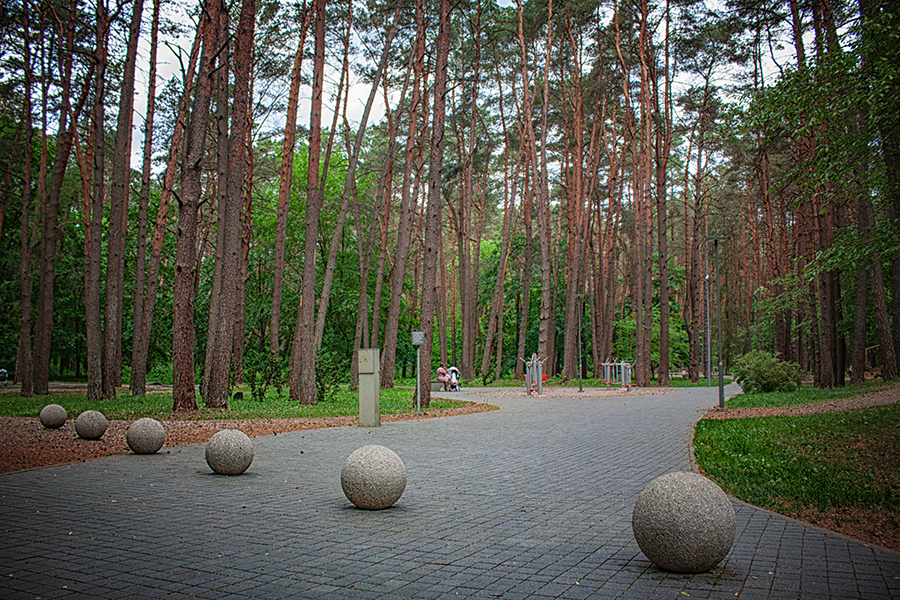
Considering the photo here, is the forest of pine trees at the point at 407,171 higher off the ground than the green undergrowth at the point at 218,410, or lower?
higher

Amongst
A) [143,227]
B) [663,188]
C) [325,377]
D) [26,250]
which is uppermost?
[663,188]

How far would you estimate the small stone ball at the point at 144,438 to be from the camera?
31.4 ft

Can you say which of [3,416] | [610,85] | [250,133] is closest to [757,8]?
[610,85]

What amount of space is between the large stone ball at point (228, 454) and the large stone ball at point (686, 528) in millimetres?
5510

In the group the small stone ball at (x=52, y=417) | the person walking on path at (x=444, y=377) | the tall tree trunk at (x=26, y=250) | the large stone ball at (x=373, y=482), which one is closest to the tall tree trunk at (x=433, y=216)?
the small stone ball at (x=52, y=417)

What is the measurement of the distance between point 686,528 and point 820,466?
518 cm

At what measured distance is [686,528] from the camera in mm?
4281

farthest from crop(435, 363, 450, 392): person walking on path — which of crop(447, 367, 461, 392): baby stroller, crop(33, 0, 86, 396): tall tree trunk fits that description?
crop(33, 0, 86, 396): tall tree trunk

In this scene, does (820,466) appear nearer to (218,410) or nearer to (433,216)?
(433,216)

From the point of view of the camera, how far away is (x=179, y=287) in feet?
51.0

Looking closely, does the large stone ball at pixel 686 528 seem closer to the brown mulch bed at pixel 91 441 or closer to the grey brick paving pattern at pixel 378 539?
the grey brick paving pattern at pixel 378 539

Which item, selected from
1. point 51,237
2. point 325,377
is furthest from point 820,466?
point 51,237

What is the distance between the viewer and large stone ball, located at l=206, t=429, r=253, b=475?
7984 mm

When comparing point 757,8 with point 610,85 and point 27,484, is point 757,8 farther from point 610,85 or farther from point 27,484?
point 27,484
